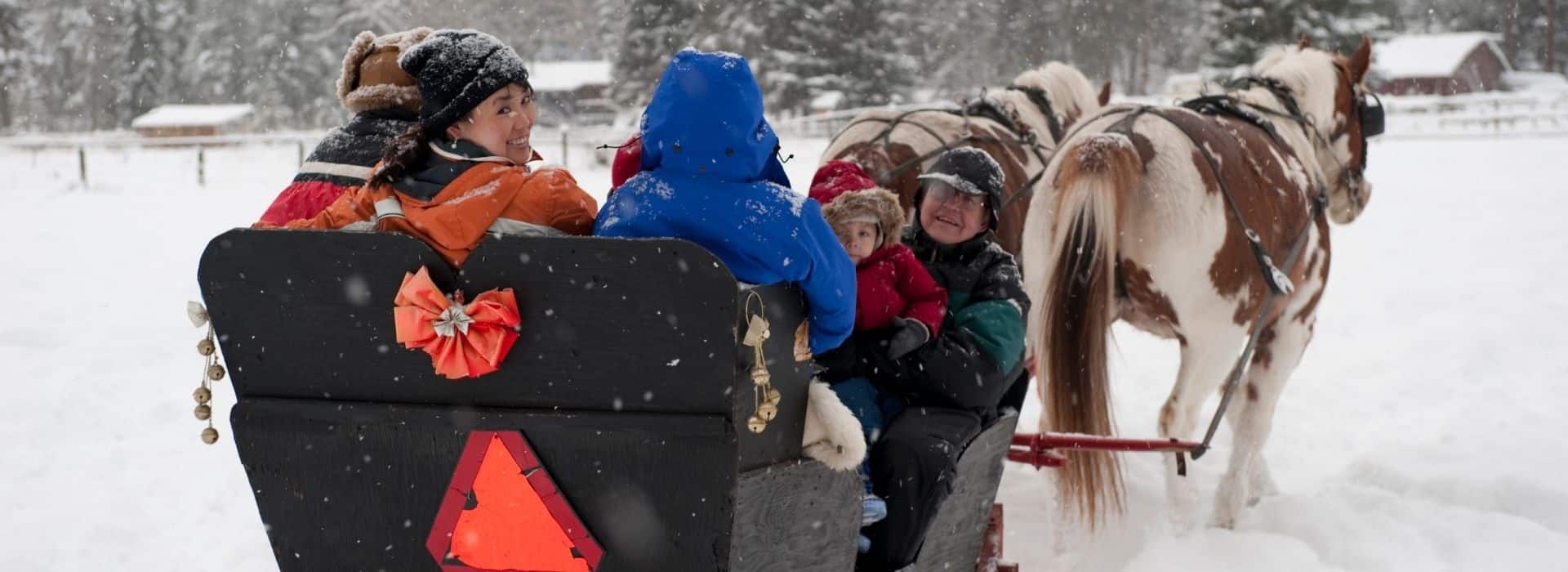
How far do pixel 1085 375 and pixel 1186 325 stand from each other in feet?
1.44

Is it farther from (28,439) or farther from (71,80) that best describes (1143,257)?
(71,80)

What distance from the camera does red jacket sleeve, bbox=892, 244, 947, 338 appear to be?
2.96 metres

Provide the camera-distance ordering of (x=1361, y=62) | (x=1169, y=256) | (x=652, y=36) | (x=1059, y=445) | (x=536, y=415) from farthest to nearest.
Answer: (x=652, y=36), (x=1361, y=62), (x=1169, y=256), (x=1059, y=445), (x=536, y=415)

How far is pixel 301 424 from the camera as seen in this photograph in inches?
87.6

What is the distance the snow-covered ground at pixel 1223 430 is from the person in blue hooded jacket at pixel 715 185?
246cm

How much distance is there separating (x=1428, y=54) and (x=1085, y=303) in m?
47.0

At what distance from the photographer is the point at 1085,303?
4137mm

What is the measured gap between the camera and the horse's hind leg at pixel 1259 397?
4.71 m

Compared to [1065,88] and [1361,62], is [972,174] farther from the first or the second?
[1065,88]

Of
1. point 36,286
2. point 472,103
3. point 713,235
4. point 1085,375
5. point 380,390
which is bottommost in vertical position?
point 36,286

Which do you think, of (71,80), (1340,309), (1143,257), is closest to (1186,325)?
(1143,257)

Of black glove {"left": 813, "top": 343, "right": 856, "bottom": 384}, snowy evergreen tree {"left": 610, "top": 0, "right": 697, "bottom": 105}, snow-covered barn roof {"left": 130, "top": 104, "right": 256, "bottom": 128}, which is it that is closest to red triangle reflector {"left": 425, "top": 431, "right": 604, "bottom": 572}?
black glove {"left": 813, "top": 343, "right": 856, "bottom": 384}

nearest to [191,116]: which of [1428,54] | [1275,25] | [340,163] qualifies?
[1275,25]

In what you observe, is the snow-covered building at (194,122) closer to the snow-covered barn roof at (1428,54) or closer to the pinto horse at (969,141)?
the pinto horse at (969,141)
